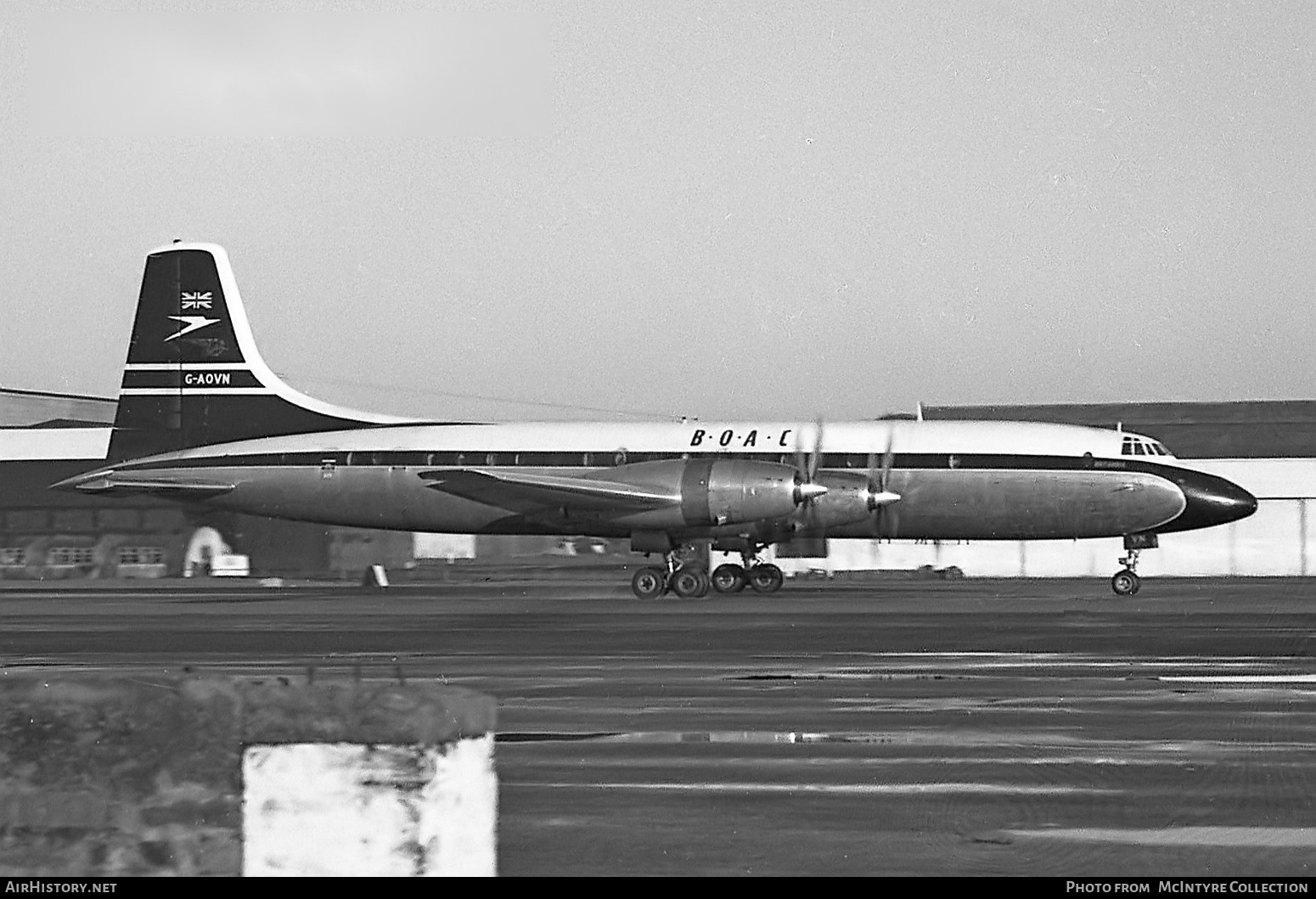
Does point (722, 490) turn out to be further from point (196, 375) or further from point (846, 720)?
point (846, 720)

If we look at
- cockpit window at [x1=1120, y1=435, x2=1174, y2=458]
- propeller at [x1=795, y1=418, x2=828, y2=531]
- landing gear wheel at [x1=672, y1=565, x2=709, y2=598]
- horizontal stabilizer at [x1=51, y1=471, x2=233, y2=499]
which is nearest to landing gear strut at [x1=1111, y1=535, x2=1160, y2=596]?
cockpit window at [x1=1120, y1=435, x2=1174, y2=458]

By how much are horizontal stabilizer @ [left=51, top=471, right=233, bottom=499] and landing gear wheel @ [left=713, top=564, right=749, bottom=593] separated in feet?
46.0

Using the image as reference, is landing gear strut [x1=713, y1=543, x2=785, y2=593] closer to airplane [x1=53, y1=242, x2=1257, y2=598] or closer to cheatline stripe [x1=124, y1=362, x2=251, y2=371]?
airplane [x1=53, y1=242, x2=1257, y2=598]

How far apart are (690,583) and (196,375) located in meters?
17.6

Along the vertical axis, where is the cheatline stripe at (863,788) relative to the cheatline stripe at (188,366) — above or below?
below

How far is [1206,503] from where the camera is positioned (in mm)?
45375

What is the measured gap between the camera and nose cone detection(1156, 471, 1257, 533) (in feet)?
149

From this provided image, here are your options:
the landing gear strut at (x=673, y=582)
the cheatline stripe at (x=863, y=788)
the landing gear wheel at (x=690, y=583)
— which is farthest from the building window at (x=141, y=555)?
the cheatline stripe at (x=863, y=788)

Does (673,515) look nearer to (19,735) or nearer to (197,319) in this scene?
(197,319)

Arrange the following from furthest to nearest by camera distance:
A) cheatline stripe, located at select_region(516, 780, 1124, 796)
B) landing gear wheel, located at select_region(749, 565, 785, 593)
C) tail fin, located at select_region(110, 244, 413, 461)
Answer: tail fin, located at select_region(110, 244, 413, 461), landing gear wheel, located at select_region(749, 565, 785, 593), cheatline stripe, located at select_region(516, 780, 1124, 796)

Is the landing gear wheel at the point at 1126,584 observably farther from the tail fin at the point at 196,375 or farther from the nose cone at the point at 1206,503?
the tail fin at the point at 196,375

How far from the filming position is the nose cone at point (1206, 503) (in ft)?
149

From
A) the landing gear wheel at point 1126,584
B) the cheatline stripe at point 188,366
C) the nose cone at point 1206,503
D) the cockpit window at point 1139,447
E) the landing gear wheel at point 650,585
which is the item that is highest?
the cheatline stripe at point 188,366

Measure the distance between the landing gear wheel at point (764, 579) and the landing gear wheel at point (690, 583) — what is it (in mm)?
2741
